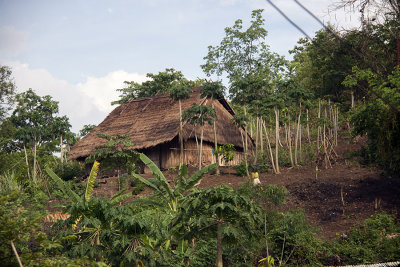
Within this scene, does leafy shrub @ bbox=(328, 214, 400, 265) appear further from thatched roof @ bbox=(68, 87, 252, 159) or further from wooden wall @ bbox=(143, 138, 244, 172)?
thatched roof @ bbox=(68, 87, 252, 159)

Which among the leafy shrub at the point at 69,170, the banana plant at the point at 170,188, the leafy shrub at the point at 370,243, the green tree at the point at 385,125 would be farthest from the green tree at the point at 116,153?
the leafy shrub at the point at 370,243

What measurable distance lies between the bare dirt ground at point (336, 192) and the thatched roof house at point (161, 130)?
10.7ft

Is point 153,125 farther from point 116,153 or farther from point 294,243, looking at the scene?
point 294,243

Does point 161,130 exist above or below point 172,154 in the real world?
above

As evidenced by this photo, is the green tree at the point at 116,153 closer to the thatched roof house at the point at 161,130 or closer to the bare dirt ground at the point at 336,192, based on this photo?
the bare dirt ground at the point at 336,192

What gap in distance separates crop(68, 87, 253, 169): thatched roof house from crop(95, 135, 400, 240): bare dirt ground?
3271mm

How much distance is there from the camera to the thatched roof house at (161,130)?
72.3 feet

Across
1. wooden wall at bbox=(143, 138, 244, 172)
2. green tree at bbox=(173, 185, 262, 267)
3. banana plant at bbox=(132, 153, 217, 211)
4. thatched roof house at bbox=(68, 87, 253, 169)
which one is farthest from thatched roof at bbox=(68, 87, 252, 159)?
green tree at bbox=(173, 185, 262, 267)

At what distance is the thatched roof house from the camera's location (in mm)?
22047

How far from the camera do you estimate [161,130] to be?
2216cm

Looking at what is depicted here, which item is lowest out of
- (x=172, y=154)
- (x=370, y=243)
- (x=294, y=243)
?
(x=370, y=243)

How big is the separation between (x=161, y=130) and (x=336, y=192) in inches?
393

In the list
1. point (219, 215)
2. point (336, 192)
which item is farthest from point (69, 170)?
point (219, 215)

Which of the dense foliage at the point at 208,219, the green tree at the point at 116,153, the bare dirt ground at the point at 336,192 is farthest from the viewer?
the green tree at the point at 116,153
